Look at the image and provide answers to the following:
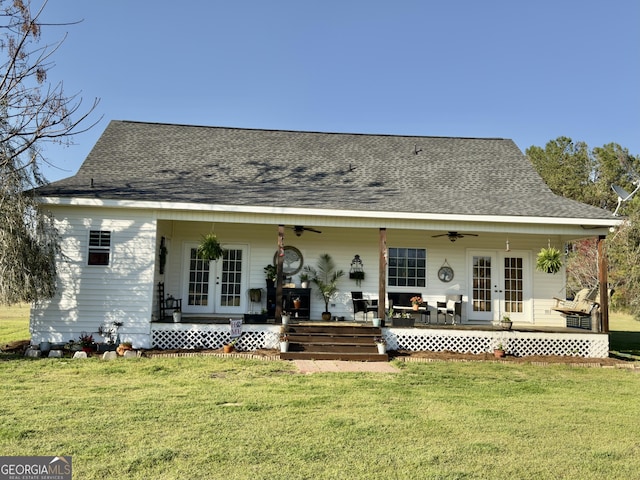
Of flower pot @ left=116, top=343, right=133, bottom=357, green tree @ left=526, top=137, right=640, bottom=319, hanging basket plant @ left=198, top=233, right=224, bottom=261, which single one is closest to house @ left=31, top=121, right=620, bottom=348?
flower pot @ left=116, top=343, right=133, bottom=357

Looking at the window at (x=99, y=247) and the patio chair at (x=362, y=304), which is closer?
the window at (x=99, y=247)

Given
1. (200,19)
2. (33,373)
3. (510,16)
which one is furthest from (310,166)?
(33,373)

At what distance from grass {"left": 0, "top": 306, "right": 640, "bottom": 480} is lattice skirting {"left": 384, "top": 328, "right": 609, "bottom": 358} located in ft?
7.12

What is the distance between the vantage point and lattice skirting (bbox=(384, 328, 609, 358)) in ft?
36.6

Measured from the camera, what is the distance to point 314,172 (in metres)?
14.0

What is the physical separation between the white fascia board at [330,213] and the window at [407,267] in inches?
94.9

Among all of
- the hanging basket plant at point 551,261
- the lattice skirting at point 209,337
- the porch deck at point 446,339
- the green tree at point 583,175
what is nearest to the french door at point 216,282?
the porch deck at point 446,339

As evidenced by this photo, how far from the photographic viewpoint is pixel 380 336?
36.0 ft

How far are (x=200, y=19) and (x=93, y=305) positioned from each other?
8.91 metres

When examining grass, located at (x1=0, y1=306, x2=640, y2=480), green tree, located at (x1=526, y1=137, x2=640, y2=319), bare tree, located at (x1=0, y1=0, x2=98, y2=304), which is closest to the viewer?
grass, located at (x1=0, y1=306, x2=640, y2=480)

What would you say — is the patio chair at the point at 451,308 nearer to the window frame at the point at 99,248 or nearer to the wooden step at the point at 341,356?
the wooden step at the point at 341,356

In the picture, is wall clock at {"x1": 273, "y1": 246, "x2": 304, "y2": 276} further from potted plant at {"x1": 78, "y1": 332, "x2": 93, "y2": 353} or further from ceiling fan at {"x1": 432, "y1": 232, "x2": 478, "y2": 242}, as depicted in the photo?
potted plant at {"x1": 78, "y1": 332, "x2": 93, "y2": 353}

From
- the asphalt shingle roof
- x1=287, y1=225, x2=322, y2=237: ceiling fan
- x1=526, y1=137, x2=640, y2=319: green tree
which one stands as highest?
x1=526, y1=137, x2=640, y2=319: green tree

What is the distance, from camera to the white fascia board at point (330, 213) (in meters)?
10.7
